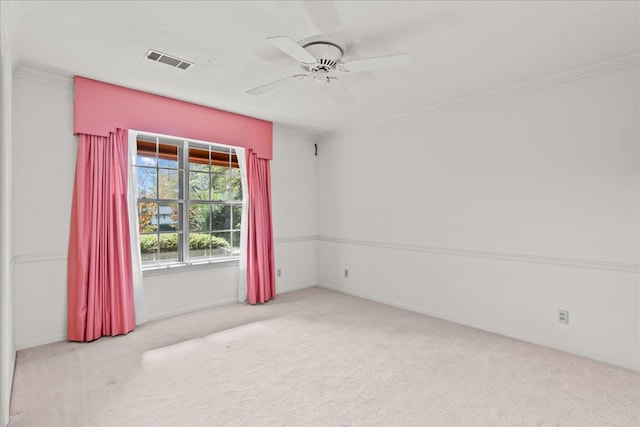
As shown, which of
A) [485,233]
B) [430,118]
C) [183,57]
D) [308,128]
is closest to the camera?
[183,57]

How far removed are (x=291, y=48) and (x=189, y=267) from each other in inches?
115

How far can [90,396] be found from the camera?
222 cm

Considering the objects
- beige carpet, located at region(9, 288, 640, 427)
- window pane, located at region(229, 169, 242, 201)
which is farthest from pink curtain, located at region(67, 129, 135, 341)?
window pane, located at region(229, 169, 242, 201)

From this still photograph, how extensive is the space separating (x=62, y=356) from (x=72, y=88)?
2429 millimetres

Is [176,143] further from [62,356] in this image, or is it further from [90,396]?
[90,396]

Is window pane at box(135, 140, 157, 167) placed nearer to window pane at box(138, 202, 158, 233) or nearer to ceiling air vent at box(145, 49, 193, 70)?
window pane at box(138, 202, 158, 233)

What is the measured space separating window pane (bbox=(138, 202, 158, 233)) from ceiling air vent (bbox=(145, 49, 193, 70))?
166 centimetres

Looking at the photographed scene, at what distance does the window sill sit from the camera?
3.68m

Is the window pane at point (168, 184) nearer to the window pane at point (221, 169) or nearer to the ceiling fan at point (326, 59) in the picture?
the window pane at point (221, 169)

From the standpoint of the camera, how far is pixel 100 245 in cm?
319

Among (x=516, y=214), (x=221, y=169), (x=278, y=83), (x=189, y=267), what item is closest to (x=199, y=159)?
(x=221, y=169)

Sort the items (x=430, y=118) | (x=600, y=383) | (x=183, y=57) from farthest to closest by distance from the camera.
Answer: (x=430, y=118) < (x=183, y=57) < (x=600, y=383)

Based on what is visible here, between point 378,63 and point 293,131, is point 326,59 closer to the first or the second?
point 378,63

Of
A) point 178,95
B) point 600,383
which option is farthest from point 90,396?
point 600,383
